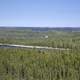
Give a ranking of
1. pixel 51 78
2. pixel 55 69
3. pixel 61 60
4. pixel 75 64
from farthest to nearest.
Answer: pixel 61 60
pixel 75 64
pixel 55 69
pixel 51 78

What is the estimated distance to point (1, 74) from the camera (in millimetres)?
16031

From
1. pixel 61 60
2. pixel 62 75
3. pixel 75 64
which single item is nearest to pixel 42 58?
pixel 61 60

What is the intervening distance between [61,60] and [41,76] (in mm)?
4824

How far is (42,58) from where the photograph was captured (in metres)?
21.4

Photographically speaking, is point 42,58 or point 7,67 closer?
point 7,67

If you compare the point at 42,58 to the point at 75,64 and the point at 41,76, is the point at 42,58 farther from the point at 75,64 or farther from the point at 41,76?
the point at 41,76

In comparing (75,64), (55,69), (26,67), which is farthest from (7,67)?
(75,64)

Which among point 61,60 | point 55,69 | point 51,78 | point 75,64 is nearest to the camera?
point 51,78

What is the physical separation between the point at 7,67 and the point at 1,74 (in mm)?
2275

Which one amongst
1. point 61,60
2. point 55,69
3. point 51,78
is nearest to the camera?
point 51,78

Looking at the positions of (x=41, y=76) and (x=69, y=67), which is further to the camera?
(x=69, y=67)

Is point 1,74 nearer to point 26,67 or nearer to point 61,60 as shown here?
point 26,67

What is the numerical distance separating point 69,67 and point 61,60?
7.63 feet

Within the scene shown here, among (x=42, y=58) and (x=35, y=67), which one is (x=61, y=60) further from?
(x=35, y=67)
